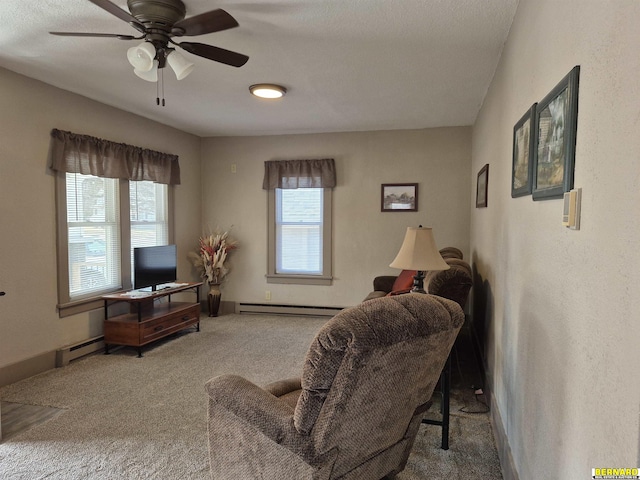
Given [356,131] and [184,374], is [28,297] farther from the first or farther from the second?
[356,131]

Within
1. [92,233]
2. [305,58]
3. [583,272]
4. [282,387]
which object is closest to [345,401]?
[282,387]

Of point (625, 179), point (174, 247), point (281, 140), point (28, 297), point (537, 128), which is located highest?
point (281, 140)

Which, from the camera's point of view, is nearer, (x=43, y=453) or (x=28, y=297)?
(x=43, y=453)

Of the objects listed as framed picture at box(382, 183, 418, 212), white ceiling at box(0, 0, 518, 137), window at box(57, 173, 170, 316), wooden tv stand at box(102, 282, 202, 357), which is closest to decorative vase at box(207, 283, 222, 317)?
wooden tv stand at box(102, 282, 202, 357)

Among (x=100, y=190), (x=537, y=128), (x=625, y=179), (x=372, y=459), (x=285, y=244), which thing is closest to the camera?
(x=625, y=179)

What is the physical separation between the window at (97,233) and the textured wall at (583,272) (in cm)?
370

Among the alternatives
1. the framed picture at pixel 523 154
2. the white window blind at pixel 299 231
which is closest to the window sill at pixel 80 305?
the white window blind at pixel 299 231

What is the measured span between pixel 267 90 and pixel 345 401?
2874mm

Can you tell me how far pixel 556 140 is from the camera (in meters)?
1.36

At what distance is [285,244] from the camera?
571cm

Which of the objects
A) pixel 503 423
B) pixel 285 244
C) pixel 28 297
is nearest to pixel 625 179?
pixel 503 423

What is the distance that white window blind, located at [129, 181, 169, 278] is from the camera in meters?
4.62

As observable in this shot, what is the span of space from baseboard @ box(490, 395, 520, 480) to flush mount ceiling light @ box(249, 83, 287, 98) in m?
2.92

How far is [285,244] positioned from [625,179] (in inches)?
196
